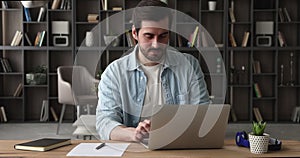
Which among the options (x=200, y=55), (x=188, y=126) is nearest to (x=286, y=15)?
(x=200, y=55)

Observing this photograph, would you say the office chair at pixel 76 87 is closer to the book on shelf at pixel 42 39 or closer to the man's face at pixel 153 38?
the book on shelf at pixel 42 39

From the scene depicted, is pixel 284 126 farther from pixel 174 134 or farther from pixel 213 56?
pixel 174 134

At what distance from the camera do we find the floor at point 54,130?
5.57 metres

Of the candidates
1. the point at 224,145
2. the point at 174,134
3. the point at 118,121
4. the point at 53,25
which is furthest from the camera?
the point at 53,25

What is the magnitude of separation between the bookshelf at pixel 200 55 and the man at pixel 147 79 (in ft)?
13.6

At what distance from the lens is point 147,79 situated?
8.14ft

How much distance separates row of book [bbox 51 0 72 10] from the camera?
6.60 meters

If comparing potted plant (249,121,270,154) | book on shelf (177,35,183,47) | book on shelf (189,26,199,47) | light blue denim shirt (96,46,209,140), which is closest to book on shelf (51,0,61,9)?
book on shelf (177,35,183,47)

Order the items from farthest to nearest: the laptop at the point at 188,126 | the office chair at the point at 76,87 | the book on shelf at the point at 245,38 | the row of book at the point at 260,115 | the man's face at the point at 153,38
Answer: the row of book at the point at 260,115
the book on shelf at the point at 245,38
the office chair at the point at 76,87
the man's face at the point at 153,38
the laptop at the point at 188,126

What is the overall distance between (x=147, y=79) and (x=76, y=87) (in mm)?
3718

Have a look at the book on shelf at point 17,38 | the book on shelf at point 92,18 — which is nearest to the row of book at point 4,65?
the book on shelf at point 17,38

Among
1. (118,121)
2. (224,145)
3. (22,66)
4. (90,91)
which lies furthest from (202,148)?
(22,66)

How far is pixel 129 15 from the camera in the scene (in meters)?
6.71

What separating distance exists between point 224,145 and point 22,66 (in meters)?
5.27
